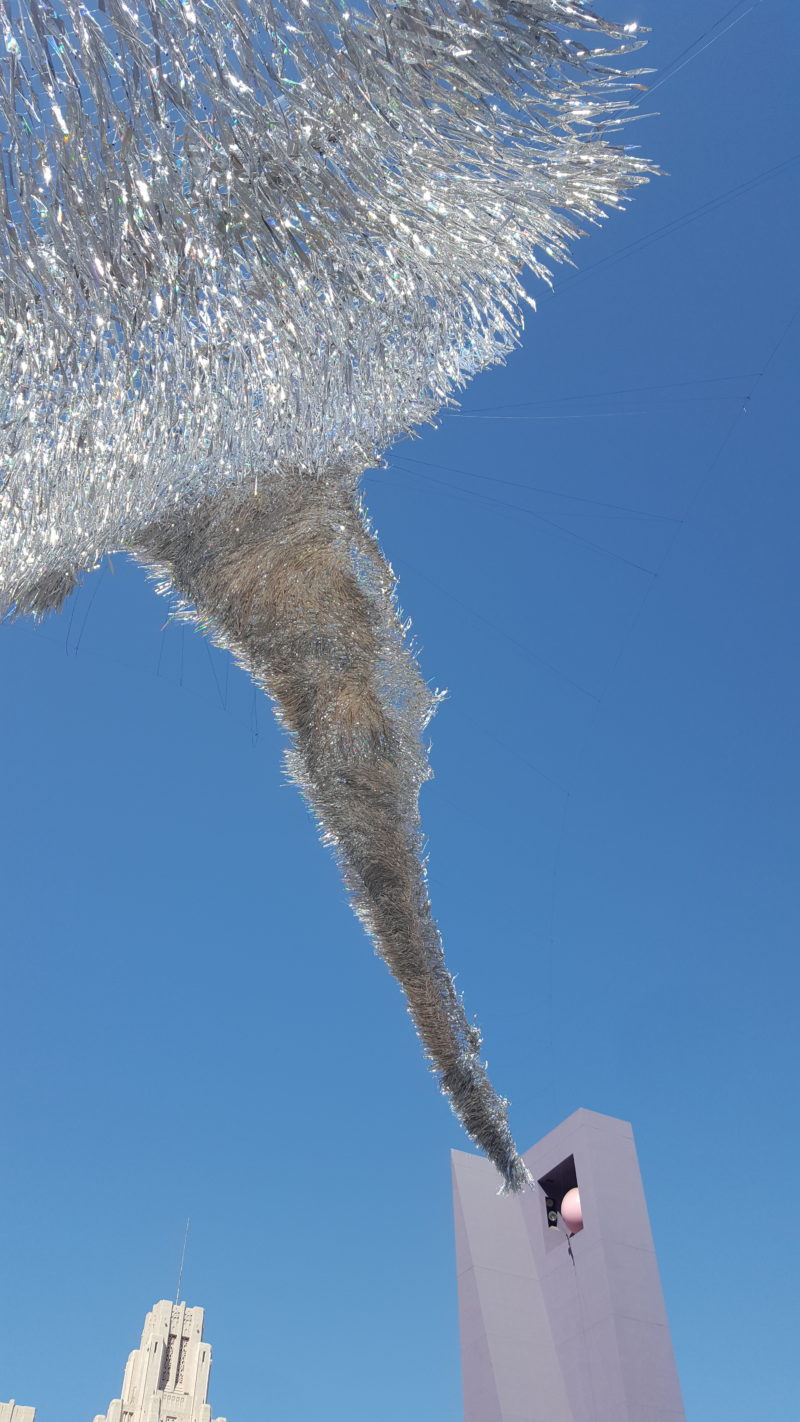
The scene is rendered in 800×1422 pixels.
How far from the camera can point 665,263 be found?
18.4 feet

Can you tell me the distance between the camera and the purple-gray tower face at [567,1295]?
6.11 meters


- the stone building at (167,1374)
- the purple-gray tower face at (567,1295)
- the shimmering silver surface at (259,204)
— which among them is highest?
the stone building at (167,1374)

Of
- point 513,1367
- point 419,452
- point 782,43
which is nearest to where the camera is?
point 782,43

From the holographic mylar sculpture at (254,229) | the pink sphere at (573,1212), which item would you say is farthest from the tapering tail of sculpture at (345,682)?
the pink sphere at (573,1212)

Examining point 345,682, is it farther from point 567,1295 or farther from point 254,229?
point 567,1295

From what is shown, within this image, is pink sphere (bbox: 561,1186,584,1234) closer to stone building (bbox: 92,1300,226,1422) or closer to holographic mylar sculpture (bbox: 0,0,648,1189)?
holographic mylar sculpture (bbox: 0,0,648,1189)

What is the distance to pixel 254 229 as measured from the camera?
4.18ft

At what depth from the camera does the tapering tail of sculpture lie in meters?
2.34

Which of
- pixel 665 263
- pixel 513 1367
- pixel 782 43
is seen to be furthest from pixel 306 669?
pixel 513 1367

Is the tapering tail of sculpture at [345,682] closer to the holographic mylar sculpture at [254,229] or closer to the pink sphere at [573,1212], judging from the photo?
the holographic mylar sculpture at [254,229]

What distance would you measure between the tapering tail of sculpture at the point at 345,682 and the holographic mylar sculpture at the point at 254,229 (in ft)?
0.29

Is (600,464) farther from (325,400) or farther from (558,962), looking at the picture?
(325,400)

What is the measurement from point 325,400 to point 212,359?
207mm

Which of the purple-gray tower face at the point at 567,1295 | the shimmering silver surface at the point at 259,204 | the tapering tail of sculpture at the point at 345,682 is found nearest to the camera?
the shimmering silver surface at the point at 259,204
